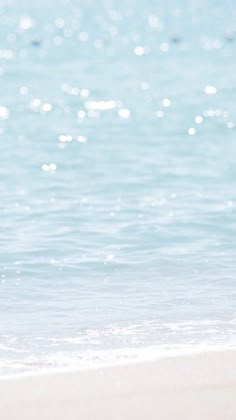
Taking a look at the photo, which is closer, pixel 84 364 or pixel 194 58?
pixel 84 364

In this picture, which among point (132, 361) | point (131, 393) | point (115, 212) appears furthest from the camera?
point (115, 212)

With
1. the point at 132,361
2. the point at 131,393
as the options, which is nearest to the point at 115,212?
the point at 132,361

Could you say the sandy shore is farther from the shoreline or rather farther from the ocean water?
the ocean water

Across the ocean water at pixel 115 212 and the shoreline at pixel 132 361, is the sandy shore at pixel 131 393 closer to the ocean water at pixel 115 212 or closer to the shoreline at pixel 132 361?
the shoreline at pixel 132 361

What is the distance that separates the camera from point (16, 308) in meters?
7.47

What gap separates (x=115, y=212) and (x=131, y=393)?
16.0 feet

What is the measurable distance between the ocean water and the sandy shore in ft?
0.95

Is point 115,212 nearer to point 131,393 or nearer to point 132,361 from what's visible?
point 132,361

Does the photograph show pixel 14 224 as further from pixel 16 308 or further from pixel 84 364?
pixel 84 364

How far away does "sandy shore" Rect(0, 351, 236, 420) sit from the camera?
5.38 metres

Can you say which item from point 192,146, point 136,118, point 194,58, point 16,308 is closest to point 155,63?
point 194,58

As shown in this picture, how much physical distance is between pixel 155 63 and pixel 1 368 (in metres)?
19.2

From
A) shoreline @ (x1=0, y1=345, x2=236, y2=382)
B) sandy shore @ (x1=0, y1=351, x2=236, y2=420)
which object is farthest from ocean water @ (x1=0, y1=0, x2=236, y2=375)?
sandy shore @ (x1=0, y1=351, x2=236, y2=420)

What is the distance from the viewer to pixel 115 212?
1044 cm
